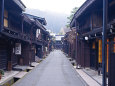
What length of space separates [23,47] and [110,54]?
1861 cm

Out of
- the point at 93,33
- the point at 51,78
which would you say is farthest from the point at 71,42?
the point at 51,78

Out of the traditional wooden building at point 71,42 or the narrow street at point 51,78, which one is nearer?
the narrow street at point 51,78

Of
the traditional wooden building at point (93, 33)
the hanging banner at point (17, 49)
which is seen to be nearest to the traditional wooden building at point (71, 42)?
the traditional wooden building at point (93, 33)

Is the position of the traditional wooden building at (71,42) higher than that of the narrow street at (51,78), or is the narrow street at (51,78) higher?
the traditional wooden building at (71,42)

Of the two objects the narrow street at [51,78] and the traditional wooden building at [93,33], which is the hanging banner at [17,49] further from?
the traditional wooden building at [93,33]

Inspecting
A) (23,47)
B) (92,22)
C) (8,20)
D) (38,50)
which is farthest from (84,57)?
(38,50)

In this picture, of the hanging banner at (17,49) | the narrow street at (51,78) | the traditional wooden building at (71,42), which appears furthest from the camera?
the traditional wooden building at (71,42)

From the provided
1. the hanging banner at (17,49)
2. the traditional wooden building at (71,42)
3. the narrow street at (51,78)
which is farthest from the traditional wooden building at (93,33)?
the hanging banner at (17,49)

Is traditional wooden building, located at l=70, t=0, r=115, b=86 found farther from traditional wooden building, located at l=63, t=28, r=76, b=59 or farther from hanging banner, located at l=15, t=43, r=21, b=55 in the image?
hanging banner, located at l=15, t=43, r=21, b=55

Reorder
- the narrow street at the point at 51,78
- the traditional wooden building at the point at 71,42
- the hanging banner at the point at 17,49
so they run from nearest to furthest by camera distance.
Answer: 1. the narrow street at the point at 51,78
2. the hanging banner at the point at 17,49
3. the traditional wooden building at the point at 71,42

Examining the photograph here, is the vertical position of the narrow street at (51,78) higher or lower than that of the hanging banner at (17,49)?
lower

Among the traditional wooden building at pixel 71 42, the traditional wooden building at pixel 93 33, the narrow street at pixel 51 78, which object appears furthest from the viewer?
the traditional wooden building at pixel 71 42

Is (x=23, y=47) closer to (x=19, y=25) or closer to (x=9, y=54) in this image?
(x=19, y=25)

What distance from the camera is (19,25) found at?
76.8 ft
